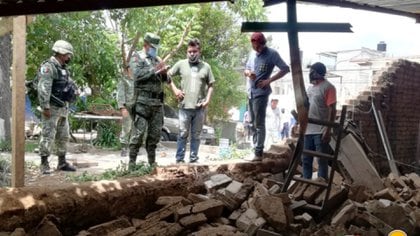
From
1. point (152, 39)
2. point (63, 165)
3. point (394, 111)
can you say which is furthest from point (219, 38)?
point (63, 165)

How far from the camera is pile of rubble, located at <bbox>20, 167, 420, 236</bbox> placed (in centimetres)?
410

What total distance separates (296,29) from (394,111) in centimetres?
612

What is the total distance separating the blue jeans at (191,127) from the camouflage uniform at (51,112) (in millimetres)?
1692

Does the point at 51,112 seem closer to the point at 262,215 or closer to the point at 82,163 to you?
the point at 82,163

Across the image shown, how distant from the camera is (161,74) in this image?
5.41 meters

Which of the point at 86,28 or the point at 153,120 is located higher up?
the point at 86,28

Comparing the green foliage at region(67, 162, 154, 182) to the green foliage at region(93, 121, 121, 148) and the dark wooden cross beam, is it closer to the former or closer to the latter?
the dark wooden cross beam

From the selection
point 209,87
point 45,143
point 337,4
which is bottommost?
point 45,143

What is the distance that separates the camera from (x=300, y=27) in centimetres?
354

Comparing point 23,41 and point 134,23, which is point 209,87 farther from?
point 134,23

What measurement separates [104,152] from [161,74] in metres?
4.71

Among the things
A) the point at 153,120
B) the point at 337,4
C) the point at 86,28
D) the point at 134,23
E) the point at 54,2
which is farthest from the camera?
the point at 134,23

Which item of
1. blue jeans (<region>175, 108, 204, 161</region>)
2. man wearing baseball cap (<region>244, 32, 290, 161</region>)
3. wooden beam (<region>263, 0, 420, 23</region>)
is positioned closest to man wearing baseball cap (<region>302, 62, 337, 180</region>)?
man wearing baseball cap (<region>244, 32, 290, 161</region>)

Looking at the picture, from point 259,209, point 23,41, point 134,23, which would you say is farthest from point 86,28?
point 259,209
